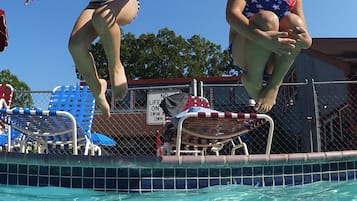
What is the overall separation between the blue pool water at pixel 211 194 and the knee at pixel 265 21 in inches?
65.9

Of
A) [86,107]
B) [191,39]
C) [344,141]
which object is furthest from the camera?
[191,39]

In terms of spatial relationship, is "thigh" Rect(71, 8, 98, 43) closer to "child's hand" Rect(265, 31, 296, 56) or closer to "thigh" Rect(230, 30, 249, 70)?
"thigh" Rect(230, 30, 249, 70)

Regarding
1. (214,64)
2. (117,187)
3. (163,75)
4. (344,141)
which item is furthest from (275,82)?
(214,64)

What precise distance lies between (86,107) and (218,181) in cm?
258

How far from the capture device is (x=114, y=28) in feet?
8.16

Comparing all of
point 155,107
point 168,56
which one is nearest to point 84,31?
point 155,107

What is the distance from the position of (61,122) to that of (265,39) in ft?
10.4

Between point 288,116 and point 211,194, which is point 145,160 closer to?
point 211,194

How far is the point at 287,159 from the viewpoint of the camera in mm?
4254

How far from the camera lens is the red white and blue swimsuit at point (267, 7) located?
2.52 meters

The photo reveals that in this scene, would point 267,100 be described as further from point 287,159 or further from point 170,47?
point 170,47

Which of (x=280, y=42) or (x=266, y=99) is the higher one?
(x=280, y=42)

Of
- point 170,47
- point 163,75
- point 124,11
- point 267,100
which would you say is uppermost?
point 170,47

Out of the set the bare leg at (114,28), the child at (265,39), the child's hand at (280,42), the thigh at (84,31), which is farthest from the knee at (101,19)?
the child's hand at (280,42)
